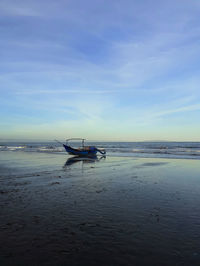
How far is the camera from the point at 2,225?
20.8 ft

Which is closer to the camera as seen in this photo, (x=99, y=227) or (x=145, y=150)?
(x=99, y=227)

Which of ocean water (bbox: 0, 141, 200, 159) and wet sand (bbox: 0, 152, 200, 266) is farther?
ocean water (bbox: 0, 141, 200, 159)

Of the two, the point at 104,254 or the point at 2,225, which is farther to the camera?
the point at 2,225

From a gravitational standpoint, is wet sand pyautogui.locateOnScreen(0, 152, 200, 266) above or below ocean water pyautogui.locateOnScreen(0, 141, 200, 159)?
above

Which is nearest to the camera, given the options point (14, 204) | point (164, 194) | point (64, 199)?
point (14, 204)

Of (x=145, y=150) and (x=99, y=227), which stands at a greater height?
(x=99, y=227)

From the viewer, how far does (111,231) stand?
6125mm

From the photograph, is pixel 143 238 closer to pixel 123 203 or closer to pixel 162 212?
pixel 162 212

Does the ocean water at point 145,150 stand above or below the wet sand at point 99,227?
below

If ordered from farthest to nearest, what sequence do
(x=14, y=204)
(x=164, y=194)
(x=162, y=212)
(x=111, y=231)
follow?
(x=164, y=194) → (x=14, y=204) → (x=162, y=212) → (x=111, y=231)

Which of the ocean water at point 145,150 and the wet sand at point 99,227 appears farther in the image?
the ocean water at point 145,150

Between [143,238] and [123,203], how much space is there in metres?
3.22

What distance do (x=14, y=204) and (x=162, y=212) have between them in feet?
19.6

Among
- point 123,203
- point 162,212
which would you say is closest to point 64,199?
point 123,203
